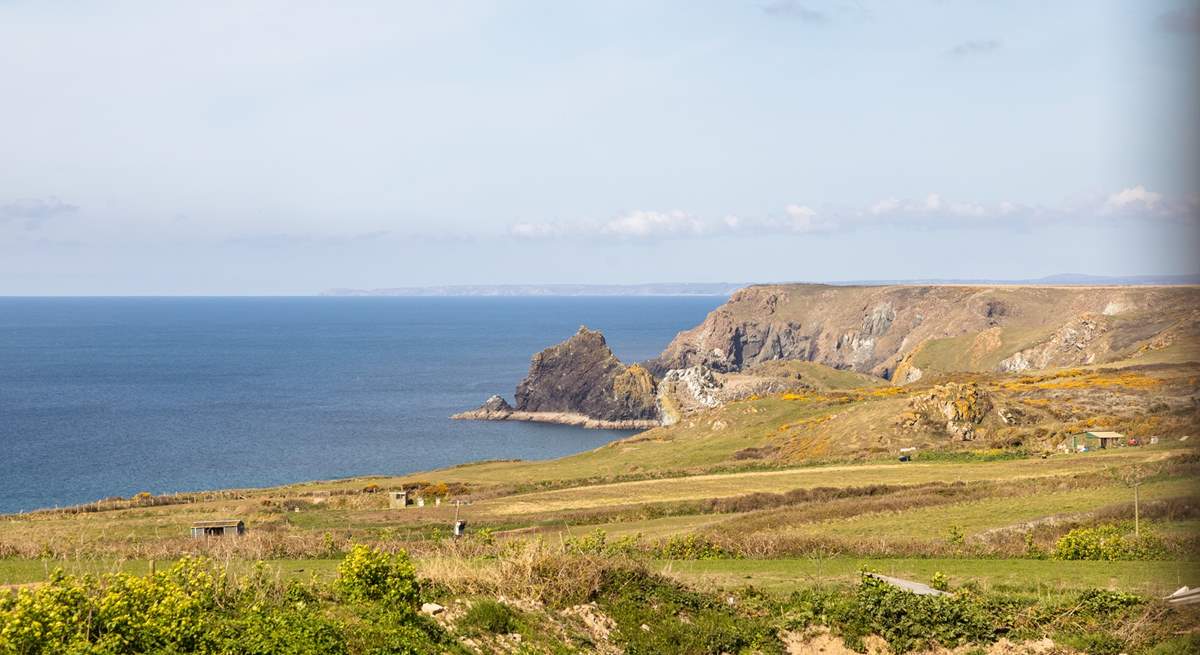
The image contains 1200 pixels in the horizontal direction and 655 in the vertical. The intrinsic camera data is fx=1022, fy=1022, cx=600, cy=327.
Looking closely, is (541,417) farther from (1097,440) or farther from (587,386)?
(1097,440)

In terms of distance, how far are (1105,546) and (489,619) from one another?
15622mm

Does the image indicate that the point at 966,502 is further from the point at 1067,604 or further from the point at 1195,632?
the point at 1195,632

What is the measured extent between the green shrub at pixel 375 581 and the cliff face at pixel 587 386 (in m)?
122

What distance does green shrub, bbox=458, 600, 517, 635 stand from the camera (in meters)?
15.7

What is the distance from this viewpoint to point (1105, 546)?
23.7 meters

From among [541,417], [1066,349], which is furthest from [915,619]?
[541,417]

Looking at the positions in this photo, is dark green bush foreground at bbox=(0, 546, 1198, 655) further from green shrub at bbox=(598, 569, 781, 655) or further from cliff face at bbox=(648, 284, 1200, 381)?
cliff face at bbox=(648, 284, 1200, 381)

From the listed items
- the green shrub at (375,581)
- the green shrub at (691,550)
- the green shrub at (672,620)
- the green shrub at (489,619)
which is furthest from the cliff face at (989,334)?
the green shrub at (375,581)

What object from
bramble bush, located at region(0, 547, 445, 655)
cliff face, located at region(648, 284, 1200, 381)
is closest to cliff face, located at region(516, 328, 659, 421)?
cliff face, located at region(648, 284, 1200, 381)

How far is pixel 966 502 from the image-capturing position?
35.5m

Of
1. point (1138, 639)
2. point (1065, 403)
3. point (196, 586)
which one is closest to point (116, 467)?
point (1065, 403)

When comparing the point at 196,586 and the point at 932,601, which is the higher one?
the point at 196,586

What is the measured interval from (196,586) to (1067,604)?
14.3 m

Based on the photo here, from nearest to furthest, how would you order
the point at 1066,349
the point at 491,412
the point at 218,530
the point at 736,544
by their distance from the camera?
the point at 736,544 → the point at 218,530 → the point at 1066,349 → the point at 491,412
